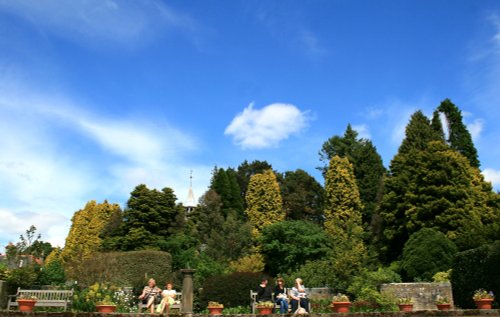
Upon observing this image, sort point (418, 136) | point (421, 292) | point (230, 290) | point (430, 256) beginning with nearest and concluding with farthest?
point (421, 292) < point (230, 290) < point (430, 256) < point (418, 136)

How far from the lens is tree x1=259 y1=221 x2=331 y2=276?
2786 cm

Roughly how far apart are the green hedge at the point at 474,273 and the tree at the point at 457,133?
62.5 ft

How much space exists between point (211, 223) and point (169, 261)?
8567 millimetres

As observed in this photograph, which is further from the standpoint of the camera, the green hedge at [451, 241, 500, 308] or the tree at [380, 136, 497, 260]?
the tree at [380, 136, 497, 260]

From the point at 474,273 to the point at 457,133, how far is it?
71.5ft

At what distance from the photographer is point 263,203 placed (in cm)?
3878

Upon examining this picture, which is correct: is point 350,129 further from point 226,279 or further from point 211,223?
point 226,279

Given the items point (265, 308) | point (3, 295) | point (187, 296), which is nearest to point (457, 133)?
point (265, 308)

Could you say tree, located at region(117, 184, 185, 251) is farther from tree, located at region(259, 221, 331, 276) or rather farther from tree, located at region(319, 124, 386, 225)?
tree, located at region(319, 124, 386, 225)

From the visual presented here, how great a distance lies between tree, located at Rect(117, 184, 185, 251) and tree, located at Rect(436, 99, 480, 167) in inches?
885

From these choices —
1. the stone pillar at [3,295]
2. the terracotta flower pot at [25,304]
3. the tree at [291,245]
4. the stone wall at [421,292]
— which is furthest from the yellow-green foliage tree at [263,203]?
the terracotta flower pot at [25,304]

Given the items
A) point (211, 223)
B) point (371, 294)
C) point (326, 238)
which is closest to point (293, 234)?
point (326, 238)

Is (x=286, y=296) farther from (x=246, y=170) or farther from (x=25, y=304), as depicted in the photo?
(x=246, y=170)

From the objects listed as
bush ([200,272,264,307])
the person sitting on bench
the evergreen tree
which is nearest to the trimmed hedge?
bush ([200,272,264,307])
